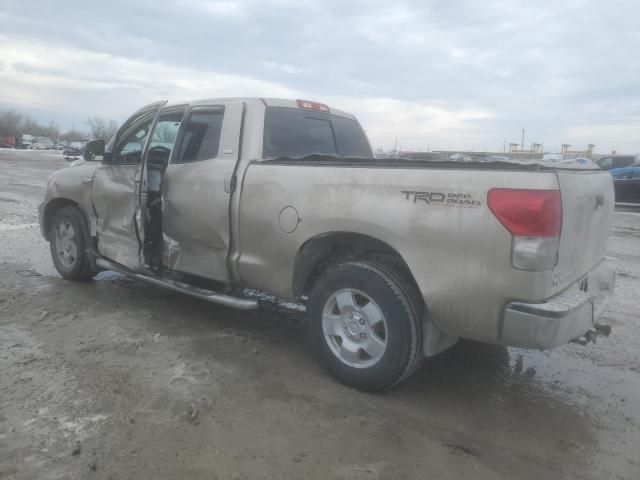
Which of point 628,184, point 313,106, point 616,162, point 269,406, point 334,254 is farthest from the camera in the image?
point 616,162

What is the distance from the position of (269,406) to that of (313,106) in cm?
277

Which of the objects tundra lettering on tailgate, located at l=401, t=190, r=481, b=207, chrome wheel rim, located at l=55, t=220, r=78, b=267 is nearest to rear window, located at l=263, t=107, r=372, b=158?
tundra lettering on tailgate, located at l=401, t=190, r=481, b=207

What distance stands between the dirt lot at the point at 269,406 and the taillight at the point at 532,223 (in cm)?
109

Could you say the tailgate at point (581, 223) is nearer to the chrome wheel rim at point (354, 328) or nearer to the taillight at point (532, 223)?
the taillight at point (532, 223)

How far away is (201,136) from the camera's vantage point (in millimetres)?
4477

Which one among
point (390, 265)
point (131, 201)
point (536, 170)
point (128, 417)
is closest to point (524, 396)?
point (390, 265)

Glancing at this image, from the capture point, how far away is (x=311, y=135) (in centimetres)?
464

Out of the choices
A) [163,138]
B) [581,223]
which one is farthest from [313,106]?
[581,223]

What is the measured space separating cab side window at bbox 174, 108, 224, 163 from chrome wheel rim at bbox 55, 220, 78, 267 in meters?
1.96

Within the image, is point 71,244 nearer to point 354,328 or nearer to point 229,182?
point 229,182

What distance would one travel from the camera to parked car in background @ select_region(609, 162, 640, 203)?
17.8 metres

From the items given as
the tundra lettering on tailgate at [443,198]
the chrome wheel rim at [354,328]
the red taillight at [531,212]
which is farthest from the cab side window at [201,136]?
the red taillight at [531,212]

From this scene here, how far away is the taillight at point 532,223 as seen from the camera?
269 cm

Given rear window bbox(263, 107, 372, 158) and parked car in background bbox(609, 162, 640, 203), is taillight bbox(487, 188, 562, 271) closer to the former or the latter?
rear window bbox(263, 107, 372, 158)
